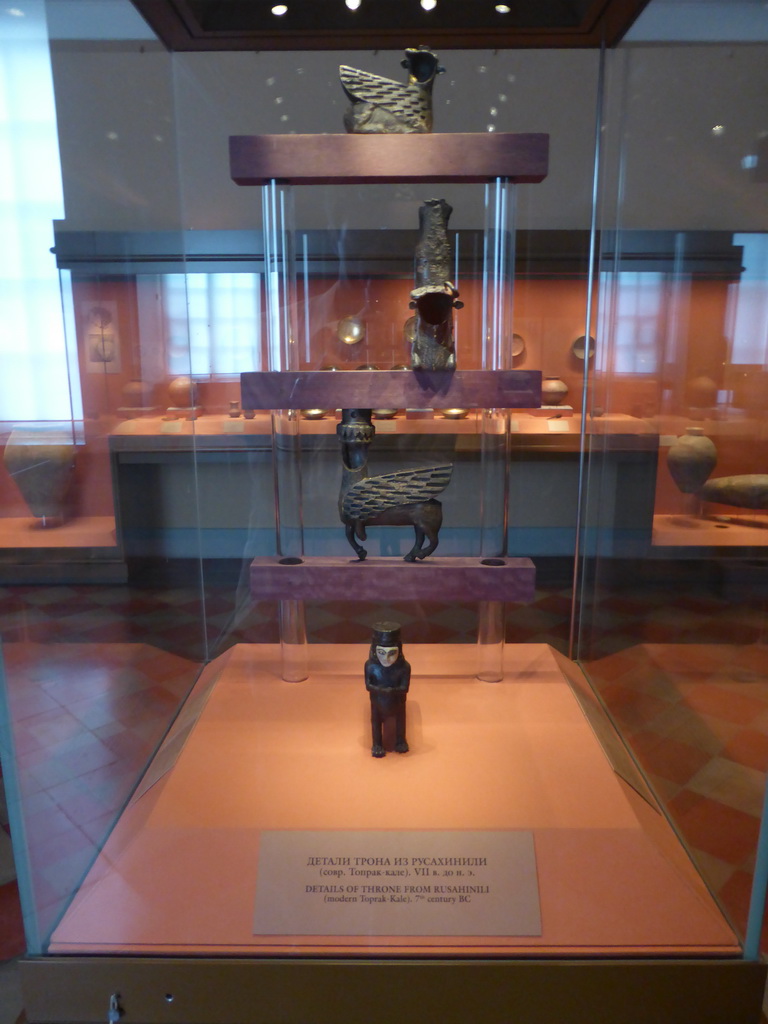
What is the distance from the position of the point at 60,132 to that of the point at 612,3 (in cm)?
158

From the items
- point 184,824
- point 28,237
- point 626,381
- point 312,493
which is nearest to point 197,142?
point 28,237

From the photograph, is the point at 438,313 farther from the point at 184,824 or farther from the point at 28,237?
the point at 184,824

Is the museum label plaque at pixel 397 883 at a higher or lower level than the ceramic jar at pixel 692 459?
lower

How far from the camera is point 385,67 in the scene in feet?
7.02

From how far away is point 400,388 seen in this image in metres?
1.83

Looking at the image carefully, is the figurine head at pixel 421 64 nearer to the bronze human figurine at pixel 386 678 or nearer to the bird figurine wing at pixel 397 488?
the bird figurine wing at pixel 397 488

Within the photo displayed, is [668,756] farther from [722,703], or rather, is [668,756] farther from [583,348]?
[583,348]

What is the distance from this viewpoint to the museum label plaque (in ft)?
4.67

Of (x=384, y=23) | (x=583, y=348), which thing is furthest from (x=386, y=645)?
(x=384, y=23)

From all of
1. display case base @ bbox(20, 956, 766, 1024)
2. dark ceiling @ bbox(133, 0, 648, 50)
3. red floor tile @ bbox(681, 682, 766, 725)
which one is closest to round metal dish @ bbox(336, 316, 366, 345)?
dark ceiling @ bbox(133, 0, 648, 50)

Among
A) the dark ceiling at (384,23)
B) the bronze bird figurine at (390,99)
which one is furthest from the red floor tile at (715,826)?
the dark ceiling at (384,23)

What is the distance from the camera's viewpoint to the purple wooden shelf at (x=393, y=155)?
5.81ft

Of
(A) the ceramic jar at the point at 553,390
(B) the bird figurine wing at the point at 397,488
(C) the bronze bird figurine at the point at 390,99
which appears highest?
(C) the bronze bird figurine at the point at 390,99

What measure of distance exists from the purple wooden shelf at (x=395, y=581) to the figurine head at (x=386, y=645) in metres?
0.15
